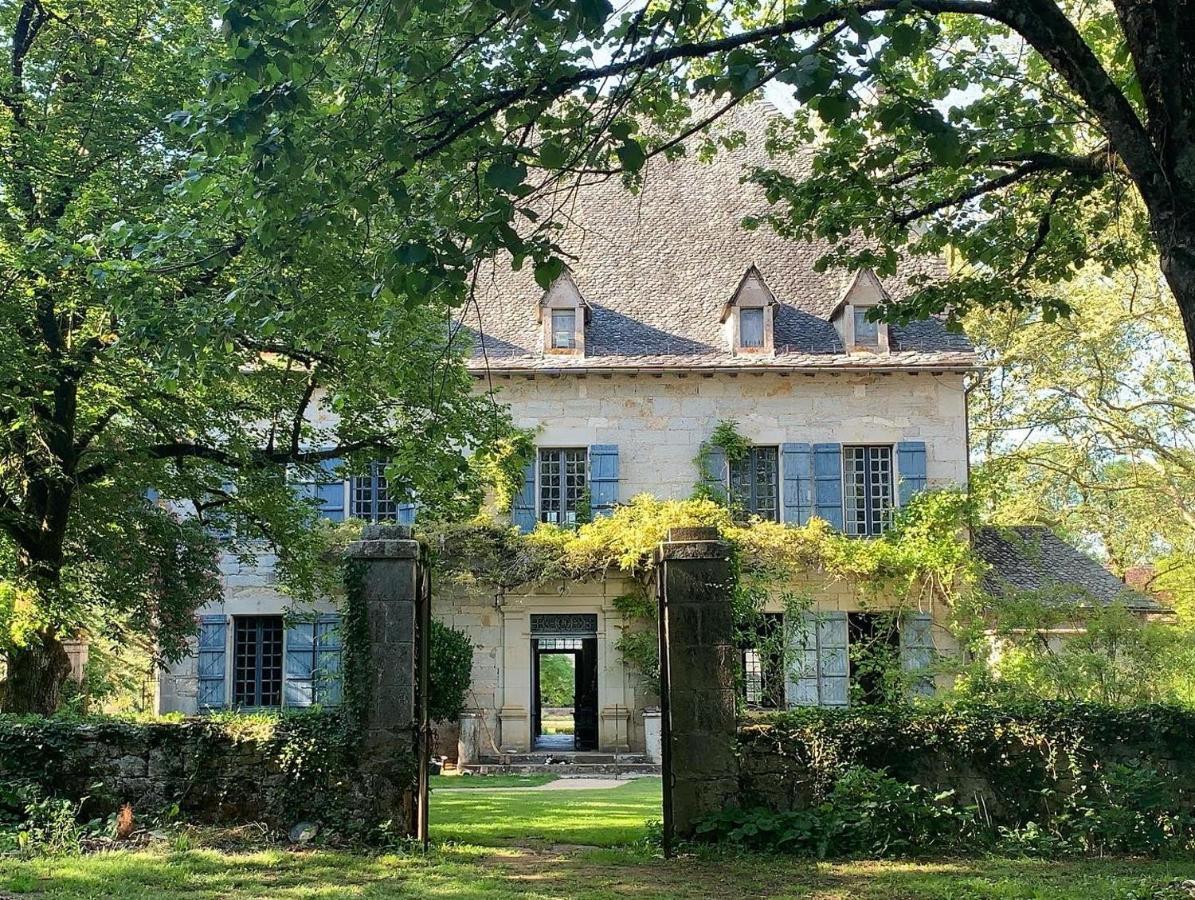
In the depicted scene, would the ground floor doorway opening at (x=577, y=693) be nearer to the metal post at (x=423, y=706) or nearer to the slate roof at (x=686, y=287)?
the slate roof at (x=686, y=287)

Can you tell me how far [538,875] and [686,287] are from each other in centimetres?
1587

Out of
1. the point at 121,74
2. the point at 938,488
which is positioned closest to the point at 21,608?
the point at 121,74

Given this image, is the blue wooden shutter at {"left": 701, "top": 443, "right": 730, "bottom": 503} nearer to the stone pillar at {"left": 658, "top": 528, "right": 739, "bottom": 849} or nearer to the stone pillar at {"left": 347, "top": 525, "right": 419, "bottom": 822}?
the stone pillar at {"left": 658, "top": 528, "right": 739, "bottom": 849}

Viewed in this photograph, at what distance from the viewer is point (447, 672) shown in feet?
57.3

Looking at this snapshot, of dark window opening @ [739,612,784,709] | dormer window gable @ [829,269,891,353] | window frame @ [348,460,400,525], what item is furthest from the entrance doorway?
dark window opening @ [739,612,784,709]

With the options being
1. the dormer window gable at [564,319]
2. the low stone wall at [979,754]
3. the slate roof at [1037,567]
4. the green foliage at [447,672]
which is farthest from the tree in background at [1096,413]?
the low stone wall at [979,754]

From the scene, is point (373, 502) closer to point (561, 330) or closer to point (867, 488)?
point (561, 330)

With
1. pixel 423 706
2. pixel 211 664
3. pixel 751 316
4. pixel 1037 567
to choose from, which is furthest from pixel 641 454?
pixel 423 706

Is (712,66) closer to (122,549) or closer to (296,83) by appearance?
(296,83)

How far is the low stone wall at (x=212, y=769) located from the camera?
8.73 m

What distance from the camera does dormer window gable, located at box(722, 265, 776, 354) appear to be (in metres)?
20.8

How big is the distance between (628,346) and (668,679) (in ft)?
42.8

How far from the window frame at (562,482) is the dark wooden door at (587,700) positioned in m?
2.24

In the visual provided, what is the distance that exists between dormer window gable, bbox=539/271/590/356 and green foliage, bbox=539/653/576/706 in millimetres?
21385
